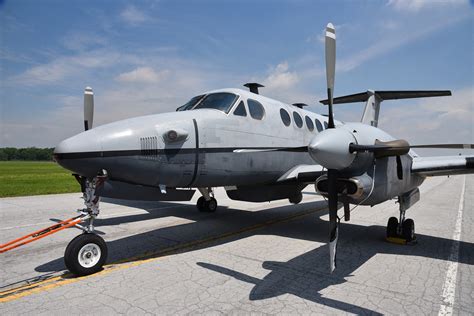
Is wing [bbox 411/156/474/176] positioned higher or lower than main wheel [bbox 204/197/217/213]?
higher

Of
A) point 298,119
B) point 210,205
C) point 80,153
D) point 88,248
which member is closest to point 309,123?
point 298,119

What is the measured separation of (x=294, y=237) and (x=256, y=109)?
11.4 feet

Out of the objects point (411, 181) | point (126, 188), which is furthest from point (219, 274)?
point (411, 181)

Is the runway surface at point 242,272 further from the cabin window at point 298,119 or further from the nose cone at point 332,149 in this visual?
the cabin window at point 298,119

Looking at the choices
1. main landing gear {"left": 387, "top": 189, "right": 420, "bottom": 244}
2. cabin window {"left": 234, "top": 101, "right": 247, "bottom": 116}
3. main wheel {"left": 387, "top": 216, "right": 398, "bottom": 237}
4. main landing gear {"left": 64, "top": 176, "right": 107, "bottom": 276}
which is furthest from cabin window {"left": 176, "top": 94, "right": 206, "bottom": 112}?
main wheel {"left": 387, "top": 216, "right": 398, "bottom": 237}

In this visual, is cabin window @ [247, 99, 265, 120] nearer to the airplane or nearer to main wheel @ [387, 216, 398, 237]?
the airplane

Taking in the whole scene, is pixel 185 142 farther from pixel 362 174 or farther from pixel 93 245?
pixel 362 174

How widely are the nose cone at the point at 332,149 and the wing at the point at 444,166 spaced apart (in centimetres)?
286

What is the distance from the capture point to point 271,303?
13.9 ft

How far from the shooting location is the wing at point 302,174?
25.4 ft

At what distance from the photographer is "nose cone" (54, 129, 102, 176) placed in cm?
497

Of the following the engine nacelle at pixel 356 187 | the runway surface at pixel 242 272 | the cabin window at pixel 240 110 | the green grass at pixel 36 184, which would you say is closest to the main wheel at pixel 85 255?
the runway surface at pixel 242 272

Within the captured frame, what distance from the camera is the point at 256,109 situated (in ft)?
25.7

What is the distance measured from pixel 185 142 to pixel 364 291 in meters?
4.06
